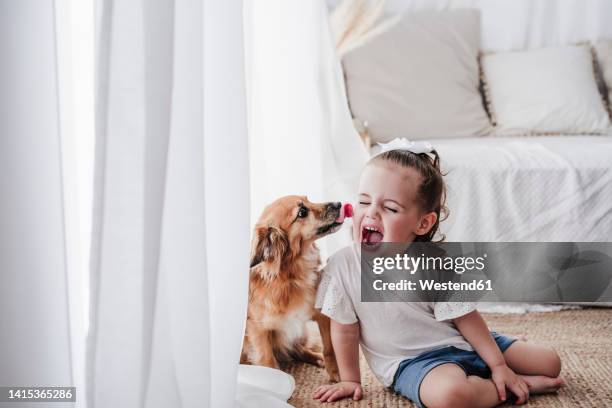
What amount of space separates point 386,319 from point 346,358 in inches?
4.2

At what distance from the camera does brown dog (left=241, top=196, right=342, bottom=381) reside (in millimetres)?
1113

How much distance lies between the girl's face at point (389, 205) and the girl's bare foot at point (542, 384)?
0.35 m

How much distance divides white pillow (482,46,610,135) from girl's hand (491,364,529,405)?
48.0 inches

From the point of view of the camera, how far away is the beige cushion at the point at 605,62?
2135 mm

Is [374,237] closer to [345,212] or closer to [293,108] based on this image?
[345,212]

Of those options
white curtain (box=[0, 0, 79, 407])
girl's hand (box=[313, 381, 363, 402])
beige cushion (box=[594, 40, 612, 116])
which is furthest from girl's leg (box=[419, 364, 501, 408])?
beige cushion (box=[594, 40, 612, 116])

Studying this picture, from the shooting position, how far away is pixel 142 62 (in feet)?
2.50

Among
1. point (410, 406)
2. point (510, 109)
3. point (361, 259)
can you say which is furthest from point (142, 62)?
point (510, 109)

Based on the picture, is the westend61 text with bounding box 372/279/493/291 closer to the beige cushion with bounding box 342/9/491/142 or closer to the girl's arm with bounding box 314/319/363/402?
the girl's arm with bounding box 314/319/363/402

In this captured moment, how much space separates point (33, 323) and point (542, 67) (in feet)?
6.32

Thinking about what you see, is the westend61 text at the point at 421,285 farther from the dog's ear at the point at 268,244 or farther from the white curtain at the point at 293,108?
the white curtain at the point at 293,108

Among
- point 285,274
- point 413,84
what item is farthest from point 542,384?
point 413,84

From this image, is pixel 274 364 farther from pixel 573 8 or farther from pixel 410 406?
pixel 573 8

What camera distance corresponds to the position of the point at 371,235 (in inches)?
44.4
